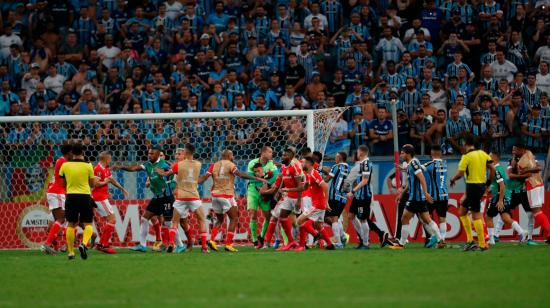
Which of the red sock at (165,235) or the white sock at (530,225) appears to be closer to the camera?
the red sock at (165,235)

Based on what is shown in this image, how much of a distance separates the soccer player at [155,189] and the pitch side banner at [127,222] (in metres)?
2.12

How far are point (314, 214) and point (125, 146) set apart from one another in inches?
220

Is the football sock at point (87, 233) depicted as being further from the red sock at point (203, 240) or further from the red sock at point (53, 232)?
the red sock at point (203, 240)

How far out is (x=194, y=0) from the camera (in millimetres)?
28469

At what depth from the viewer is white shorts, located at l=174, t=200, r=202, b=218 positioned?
19359mm

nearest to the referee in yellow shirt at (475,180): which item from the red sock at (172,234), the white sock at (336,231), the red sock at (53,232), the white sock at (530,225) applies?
the white sock at (336,231)

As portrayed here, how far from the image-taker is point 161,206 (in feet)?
67.2

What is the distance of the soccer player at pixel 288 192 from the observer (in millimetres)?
19609

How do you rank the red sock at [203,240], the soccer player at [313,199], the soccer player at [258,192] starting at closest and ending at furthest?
the red sock at [203,240] → the soccer player at [313,199] → the soccer player at [258,192]

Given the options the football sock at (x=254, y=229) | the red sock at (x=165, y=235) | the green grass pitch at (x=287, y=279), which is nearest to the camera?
the green grass pitch at (x=287, y=279)

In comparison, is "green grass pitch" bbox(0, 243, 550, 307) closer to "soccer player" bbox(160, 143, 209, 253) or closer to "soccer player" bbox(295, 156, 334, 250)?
"soccer player" bbox(160, 143, 209, 253)

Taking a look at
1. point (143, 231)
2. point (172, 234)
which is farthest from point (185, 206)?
point (143, 231)

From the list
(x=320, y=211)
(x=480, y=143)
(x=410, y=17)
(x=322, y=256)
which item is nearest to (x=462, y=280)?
(x=322, y=256)

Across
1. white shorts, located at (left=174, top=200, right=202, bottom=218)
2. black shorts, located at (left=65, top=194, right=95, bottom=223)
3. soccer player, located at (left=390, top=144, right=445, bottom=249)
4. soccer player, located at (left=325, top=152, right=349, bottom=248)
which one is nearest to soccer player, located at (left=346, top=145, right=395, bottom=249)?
soccer player, located at (left=325, top=152, right=349, bottom=248)
